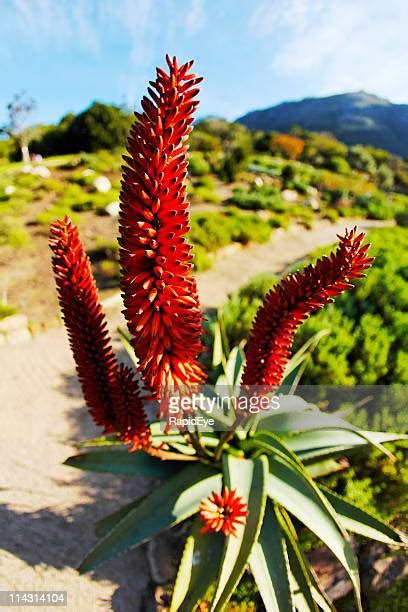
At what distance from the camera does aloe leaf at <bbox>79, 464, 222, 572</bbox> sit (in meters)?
2.23

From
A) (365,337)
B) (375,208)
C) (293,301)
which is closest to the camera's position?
(293,301)

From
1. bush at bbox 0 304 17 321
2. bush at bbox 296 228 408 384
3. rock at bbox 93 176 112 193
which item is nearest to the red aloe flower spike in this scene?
bush at bbox 296 228 408 384

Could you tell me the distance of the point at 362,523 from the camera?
2316 millimetres

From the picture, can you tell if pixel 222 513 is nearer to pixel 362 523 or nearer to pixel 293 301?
pixel 293 301

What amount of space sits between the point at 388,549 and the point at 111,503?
2.57 meters

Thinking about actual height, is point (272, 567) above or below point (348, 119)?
below

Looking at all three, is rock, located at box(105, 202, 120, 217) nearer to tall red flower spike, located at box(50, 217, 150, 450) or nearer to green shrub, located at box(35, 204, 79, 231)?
green shrub, located at box(35, 204, 79, 231)

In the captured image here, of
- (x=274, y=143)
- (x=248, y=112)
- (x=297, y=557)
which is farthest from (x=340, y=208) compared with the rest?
(x=248, y=112)

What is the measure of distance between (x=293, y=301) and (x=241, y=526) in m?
1.42

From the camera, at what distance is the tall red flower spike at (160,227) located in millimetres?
968

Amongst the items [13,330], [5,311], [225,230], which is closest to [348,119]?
[225,230]

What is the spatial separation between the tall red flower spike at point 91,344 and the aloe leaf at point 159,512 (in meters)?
0.68

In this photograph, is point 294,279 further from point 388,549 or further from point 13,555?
point 13,555

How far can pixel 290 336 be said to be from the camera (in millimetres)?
1683
